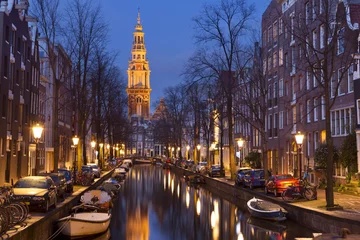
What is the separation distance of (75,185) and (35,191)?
21.7 meters

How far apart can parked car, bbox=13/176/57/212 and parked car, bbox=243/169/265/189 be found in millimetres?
19850

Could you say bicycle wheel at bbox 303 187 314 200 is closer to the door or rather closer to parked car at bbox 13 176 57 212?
parked car at bbox 13 176 57 212

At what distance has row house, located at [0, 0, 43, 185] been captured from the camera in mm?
44375

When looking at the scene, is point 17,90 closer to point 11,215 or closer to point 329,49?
point 329,49

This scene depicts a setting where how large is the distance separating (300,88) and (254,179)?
43.7ft

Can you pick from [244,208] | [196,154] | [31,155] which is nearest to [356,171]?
[244,208]

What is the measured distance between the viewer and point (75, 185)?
47.3 metres

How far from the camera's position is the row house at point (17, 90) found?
146ft

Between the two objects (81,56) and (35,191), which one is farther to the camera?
(81,56)

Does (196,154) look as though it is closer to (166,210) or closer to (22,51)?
(22,51)

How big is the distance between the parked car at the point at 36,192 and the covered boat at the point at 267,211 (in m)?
11.7

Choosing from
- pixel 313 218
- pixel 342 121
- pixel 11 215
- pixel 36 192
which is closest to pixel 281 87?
pixel 342 121

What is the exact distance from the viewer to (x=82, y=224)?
23.7 meters

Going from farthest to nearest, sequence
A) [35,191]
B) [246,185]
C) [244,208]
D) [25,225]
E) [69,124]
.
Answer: [69,124], [246,185], [244,208], [35,191], [25,225]
